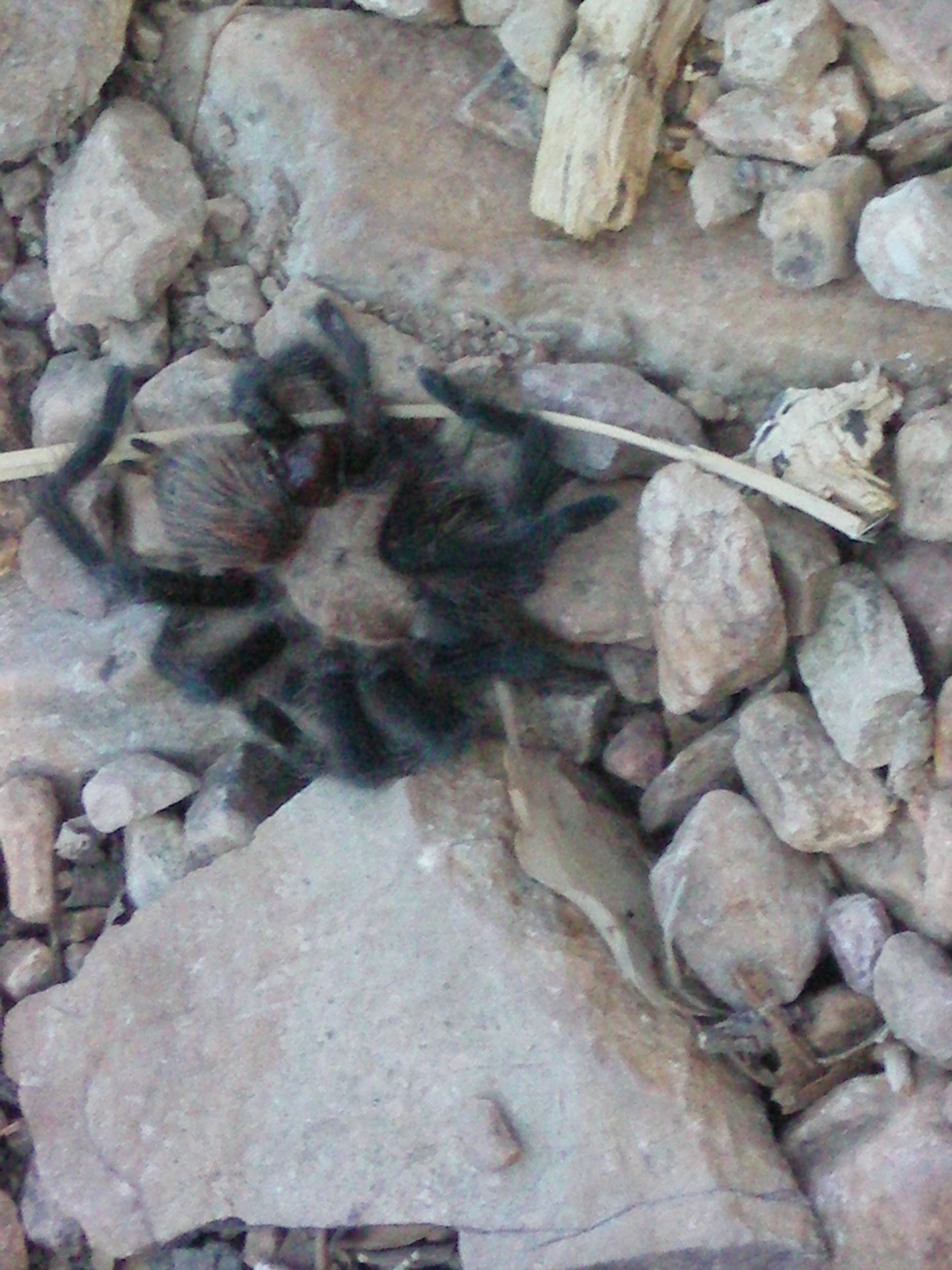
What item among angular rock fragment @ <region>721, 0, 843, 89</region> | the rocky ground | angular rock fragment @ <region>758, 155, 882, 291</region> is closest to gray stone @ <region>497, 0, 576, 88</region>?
the rocky ground

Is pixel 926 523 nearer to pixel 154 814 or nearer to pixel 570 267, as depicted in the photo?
pixel 570 267

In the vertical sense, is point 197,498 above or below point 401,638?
above

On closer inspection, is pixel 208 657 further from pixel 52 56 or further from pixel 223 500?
pixel 52 56

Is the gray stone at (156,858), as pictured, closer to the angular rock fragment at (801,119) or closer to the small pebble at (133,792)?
the small pebble at (133,792)

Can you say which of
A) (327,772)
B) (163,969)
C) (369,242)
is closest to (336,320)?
(369,242)

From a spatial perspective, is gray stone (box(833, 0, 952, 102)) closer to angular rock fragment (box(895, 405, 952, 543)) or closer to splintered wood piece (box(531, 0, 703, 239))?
splintered wood piece (box(531, 0, 703, 239))

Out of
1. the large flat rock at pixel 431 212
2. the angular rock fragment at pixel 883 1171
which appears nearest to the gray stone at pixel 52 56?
the large flat rock at pixel 431 212
